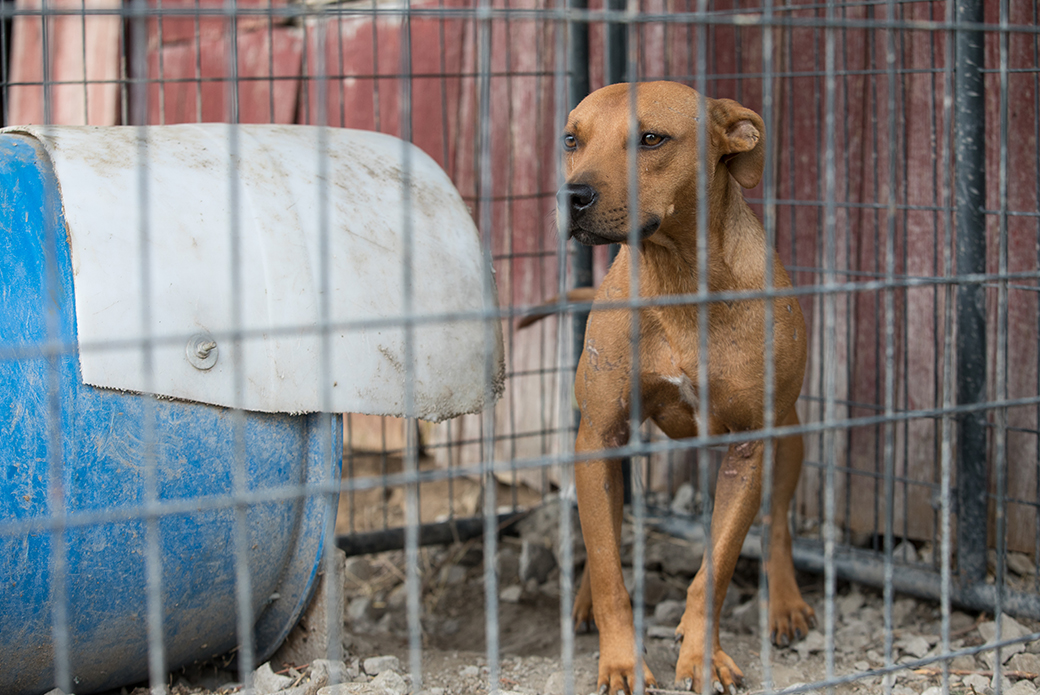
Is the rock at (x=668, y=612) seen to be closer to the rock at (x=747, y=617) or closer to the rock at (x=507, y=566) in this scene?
the rock at (x=747, y=617)

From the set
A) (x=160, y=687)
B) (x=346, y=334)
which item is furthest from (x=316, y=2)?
(x=160, y=687)

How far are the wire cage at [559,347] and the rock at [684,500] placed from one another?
0.06ft

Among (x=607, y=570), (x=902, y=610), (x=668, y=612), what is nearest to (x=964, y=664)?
(x=902, y=610)

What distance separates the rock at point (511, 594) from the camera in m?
3.85

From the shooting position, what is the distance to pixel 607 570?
267cm

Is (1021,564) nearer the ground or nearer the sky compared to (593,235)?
nearer the ground

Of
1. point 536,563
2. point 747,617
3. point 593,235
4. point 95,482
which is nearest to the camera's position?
point 95,482

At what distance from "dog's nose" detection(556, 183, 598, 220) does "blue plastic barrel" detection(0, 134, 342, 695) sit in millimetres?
745

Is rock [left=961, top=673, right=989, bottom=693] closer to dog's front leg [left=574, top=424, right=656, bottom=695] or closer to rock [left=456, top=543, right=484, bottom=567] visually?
dog's front leg [left=574, top=424, right=656, bottom=695]

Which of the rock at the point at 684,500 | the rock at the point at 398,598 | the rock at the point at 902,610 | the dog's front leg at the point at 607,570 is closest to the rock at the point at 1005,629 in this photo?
the rock at the point at 902,610

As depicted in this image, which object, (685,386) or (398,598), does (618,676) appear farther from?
(398,598)

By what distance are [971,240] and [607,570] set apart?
1416 millimetres

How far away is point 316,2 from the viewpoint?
212 inches

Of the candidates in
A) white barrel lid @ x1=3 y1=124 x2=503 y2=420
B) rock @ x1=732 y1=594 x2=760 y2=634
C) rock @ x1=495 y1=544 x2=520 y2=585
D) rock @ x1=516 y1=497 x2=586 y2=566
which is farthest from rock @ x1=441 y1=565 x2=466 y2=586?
white barrel lid @ x1=3 y1=124 x2=503 y2=420
